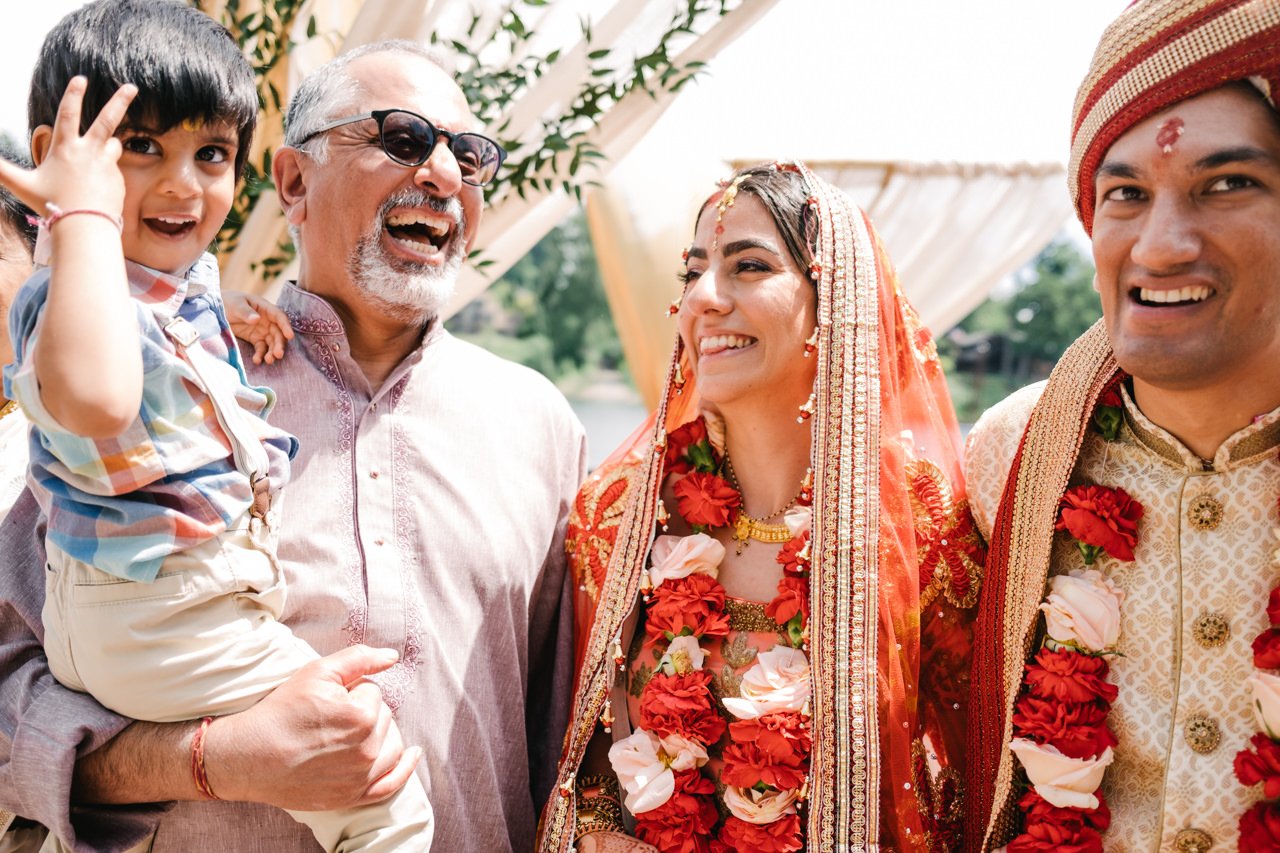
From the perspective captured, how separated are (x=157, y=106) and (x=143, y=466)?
1.99 feet

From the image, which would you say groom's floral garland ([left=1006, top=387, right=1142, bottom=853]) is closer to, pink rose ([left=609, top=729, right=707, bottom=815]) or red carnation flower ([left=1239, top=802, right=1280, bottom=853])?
red carnation flower ([left=1239, top=802, right=1280, bottom=853])

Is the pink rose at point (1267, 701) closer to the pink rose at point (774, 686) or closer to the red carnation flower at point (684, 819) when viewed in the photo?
the pink rose at point (774, 686)

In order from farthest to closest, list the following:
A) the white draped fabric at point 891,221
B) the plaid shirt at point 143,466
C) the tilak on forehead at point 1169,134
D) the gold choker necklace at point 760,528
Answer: the white draped fabric at point 891,221 → the gold choker necklace at point 760,528 → the tilak on forehead at point 1169,134 → the plaid shirt at point 143,466

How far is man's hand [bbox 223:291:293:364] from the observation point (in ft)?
7.75

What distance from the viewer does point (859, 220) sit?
2.46 metres

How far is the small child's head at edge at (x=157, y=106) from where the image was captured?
183cm

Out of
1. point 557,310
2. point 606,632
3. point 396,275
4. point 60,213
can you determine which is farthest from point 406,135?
point 557,310

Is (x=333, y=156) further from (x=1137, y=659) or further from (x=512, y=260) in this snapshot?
(x=1137, y=659)

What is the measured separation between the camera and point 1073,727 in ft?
6.31

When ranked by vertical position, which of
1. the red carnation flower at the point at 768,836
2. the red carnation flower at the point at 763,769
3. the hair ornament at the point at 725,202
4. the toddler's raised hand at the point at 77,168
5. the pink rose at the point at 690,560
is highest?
the hair ornament at the point at 725,202

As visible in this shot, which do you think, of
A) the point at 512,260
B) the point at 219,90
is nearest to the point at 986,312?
the point at 512,260

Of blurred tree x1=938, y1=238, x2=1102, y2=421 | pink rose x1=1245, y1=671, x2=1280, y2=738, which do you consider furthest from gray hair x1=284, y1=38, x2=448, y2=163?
blurred tree x1=938, y1=238, x2=1102, y2=421

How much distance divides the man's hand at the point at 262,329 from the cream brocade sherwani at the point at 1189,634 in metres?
1.73

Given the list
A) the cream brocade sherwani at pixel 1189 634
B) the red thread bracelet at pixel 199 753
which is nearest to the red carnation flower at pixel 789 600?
→ the cream brocade sherwani at pixel 1189 634
